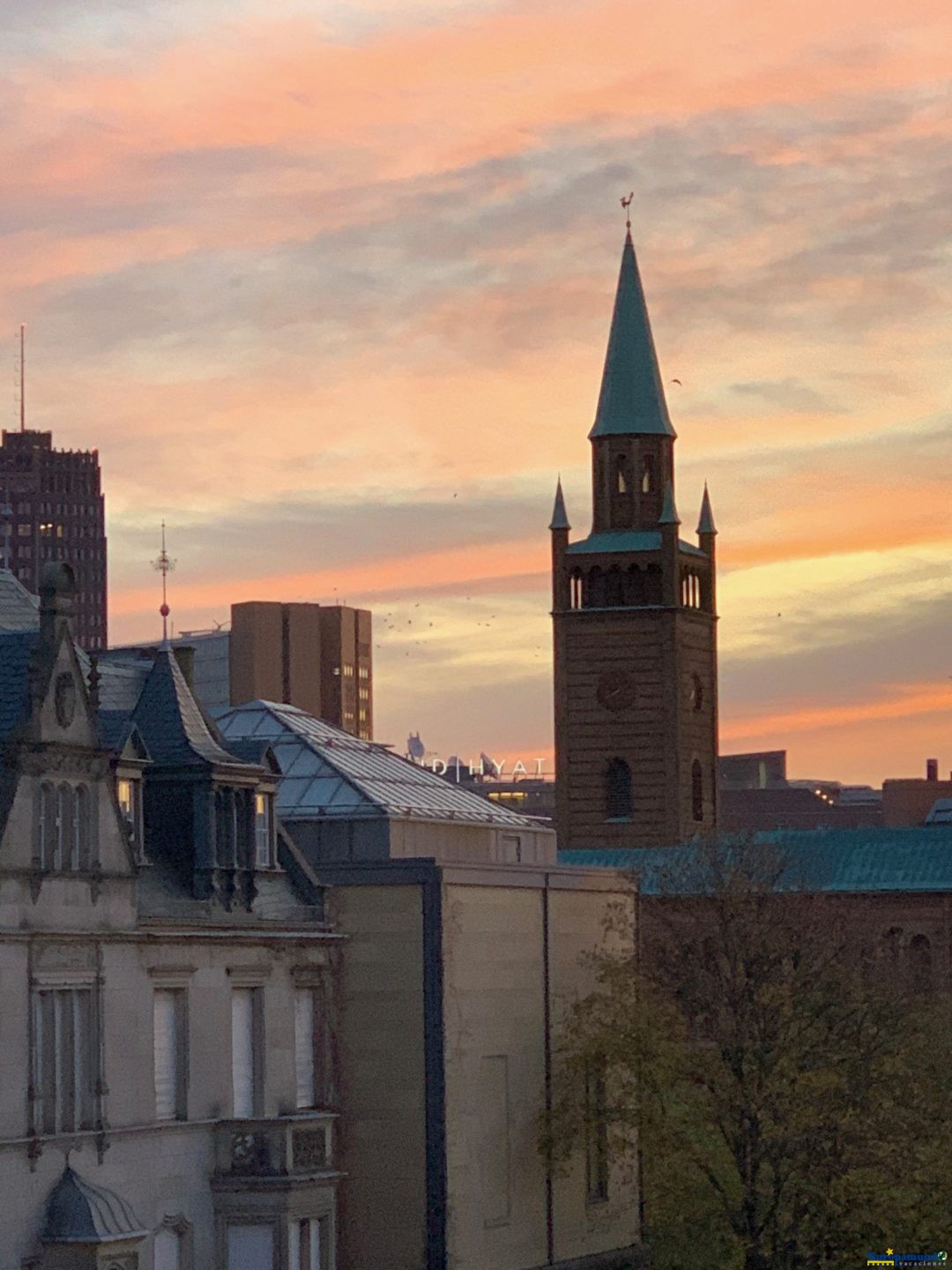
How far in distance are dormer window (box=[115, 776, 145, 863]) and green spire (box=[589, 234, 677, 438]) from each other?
418 feet

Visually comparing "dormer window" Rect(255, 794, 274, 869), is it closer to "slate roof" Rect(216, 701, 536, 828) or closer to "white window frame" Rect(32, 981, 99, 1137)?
"slate roof" Rect(216, 701, 536, 828)

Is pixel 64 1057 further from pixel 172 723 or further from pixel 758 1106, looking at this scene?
pixel 758 1106

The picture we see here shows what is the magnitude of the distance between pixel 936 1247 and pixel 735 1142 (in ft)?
23.8

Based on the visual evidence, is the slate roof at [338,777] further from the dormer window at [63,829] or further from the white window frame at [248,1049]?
the dormer window at [63,829]

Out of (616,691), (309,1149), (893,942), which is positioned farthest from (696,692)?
(309,1149)

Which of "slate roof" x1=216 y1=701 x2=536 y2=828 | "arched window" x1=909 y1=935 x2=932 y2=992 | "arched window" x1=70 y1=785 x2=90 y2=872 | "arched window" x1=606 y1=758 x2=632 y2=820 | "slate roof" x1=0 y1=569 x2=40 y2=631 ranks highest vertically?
"arched window" x1=606 y1=758 x2=632 y2=820

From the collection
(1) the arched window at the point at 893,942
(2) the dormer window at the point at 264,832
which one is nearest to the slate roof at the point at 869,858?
(1) the arched window at the point at 893,942

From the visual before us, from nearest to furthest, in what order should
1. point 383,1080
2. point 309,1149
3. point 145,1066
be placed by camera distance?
point 145,1066, point 309,1149, point 383,1080

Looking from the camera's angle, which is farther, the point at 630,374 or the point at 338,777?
the point at 630,374

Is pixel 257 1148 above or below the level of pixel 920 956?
below

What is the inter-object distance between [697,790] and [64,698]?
133 metres

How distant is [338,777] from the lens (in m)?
75.4

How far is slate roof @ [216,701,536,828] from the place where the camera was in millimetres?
74562

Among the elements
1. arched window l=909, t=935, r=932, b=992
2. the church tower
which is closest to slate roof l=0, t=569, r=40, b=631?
arched window l=909, t=935, r=932, b=992
